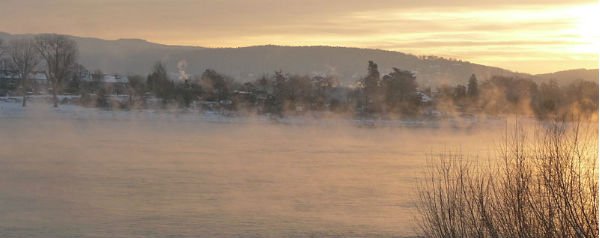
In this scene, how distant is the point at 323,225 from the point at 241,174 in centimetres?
581

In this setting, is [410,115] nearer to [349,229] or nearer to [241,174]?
[241,174]

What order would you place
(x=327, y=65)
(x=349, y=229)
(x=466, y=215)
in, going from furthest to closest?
(x=327, y=65), (x=349, y=229), (x=466, y=215)

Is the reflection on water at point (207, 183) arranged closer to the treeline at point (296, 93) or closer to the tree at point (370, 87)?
the treeline at point (296, 93)

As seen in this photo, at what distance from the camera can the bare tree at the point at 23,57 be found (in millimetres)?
51406

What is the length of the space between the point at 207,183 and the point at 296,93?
2953 centimetres

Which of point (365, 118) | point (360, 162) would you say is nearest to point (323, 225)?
point (360, 162)

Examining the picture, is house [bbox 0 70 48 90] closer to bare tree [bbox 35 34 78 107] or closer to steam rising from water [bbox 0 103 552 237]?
bare tree [bbox 35 34 78 107]

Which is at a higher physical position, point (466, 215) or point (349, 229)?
point (466, 215)

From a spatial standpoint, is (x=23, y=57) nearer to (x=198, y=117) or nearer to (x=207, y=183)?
(x=198, y=117)

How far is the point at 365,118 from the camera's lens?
129ft

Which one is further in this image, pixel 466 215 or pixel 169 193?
pixel 169 193

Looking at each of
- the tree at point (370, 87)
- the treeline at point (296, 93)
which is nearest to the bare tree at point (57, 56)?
the treeline at point (296, 93)

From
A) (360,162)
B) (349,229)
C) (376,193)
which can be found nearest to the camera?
(349,229)

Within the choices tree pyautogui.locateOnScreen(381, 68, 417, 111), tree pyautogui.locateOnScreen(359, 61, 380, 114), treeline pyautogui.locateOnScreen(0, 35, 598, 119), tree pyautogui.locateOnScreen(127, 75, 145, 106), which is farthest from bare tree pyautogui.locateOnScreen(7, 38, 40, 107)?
tree pyautogui.locateOnScreen(381, 68, 417, 111)
